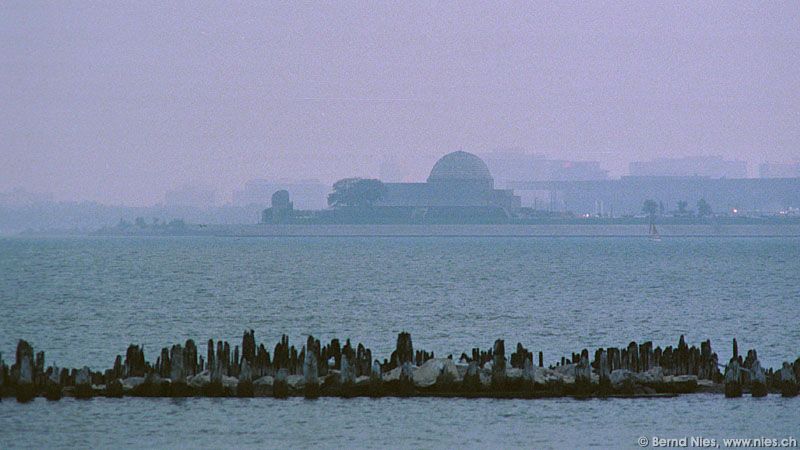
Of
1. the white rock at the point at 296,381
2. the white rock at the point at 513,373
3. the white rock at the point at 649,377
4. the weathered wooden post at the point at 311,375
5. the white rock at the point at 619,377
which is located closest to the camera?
the weathered wooden post at the point at 311,375

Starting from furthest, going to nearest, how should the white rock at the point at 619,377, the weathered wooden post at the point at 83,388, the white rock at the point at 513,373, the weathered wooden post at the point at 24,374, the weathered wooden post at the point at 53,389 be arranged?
the white rock at the point at 513,373, the white rock at the point at 619,377, the weathered wooden post at the point at 83,388, the weathered wooden post at the point at 24,374, the weathered wooden post at the point at 53,389

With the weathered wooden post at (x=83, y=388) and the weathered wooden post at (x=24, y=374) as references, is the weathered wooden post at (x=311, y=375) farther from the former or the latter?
the weathered wooden post at (x=24, y=374)

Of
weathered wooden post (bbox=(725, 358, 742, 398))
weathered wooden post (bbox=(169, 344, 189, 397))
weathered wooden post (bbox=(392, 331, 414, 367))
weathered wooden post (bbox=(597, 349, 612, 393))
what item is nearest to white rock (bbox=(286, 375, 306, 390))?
weathered wooden post (bbox=(169, 344, 189, 397))

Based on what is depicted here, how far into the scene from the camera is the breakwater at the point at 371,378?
1179 inches

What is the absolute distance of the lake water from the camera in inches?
1051

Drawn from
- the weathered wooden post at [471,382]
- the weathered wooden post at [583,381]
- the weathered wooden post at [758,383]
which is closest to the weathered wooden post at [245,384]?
the weathered wooden post at [471,382]

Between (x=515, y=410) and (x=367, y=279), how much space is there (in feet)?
201

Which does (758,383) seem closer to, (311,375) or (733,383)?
(733,383)

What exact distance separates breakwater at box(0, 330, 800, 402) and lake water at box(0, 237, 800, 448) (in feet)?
1.75

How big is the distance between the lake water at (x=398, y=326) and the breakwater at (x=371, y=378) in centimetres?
53

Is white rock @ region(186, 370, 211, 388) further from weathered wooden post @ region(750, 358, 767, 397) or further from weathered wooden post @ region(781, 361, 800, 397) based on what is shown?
weathered wooden post @ region(781, 361, 800, 397)

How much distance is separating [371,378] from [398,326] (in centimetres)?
2118

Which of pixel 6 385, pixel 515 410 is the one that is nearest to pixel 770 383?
pixel 515 410

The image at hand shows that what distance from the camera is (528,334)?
160 feet
